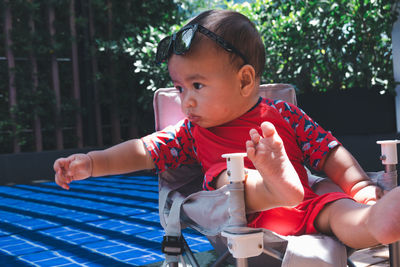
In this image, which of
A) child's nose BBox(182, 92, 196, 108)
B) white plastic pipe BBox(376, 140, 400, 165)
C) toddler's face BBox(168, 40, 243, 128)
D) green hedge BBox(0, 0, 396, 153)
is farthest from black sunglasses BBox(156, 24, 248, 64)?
green hedge BBox(0, 0, 396, 153)

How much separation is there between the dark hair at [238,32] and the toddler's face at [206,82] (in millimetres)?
52

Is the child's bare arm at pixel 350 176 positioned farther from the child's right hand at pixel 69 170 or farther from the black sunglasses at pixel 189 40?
the child's right hand at pixel 69 170

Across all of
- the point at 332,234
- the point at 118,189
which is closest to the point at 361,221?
the point at 332,234

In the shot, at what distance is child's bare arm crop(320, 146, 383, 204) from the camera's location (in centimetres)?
128

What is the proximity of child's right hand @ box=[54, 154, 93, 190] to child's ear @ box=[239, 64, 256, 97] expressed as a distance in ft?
1.74

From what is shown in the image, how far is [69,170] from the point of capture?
1307 mm

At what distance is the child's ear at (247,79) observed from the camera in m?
1.34

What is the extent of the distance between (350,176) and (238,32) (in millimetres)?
555

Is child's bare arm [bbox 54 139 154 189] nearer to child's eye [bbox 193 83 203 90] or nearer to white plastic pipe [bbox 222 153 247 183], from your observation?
child's eye [bbox 193 83 203 90]

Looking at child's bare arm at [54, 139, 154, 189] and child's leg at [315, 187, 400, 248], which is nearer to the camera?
child's leg at [315, 187, 400, 248]

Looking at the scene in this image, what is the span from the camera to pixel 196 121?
1375 millimetres

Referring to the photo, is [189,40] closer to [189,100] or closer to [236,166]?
[189,100]

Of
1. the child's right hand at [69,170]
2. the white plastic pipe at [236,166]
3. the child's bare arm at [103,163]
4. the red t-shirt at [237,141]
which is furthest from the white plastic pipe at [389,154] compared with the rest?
the child's right hand at [69,170]

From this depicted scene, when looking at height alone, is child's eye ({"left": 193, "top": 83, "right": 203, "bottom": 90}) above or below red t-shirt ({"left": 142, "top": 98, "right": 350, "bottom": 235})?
above
